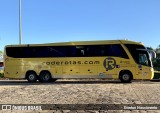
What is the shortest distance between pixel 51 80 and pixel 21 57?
3.03 meters

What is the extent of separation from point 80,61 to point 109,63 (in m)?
2.26

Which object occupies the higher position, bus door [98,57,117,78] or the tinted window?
the tinted window

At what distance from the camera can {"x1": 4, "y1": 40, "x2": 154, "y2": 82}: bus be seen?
88.9 ft

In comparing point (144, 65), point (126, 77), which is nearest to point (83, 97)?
point (126, 77)

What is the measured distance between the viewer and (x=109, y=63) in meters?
27.6

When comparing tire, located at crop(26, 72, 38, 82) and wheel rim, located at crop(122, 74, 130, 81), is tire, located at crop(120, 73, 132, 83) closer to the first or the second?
wheel rim, located at crop(122, 74, 130, 81)

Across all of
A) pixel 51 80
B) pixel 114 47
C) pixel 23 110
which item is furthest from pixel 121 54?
pixel 23 110

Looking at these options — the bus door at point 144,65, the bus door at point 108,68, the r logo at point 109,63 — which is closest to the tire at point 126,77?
the bus door at point 108,68

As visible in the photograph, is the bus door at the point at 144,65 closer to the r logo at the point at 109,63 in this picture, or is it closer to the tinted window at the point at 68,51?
the tinted window at the point at 68,51

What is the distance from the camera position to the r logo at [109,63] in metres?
27.5

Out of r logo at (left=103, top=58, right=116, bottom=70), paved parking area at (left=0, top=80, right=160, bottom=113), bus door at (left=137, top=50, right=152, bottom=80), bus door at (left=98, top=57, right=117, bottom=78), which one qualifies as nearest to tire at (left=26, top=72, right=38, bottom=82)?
bus door at (left=98, top=57, right=117, bottom=78)

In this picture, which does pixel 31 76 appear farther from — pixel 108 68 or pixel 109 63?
pixel 109 63

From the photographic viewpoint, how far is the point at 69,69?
1131 inches

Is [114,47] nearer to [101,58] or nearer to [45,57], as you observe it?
[101,58]
